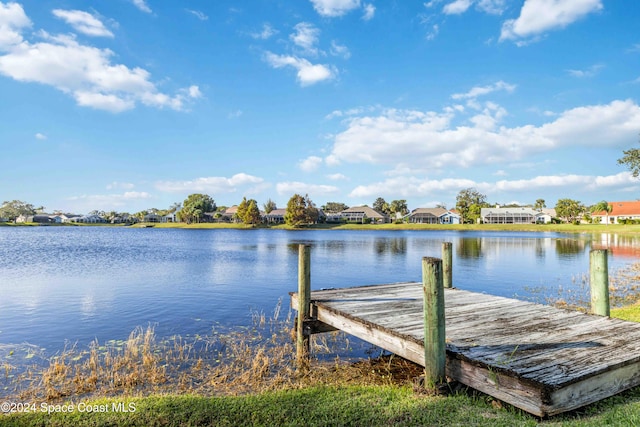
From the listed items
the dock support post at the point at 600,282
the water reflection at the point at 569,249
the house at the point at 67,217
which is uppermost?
the house at the point at 67,217

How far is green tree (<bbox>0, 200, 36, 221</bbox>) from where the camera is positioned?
140750 millimetres

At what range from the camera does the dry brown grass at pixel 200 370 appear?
23.3 ft

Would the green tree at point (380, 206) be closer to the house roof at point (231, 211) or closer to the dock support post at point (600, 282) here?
the house roof at point (231, 211)

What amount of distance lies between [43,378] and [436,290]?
300 inches

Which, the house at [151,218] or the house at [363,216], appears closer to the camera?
the house at [363,216]

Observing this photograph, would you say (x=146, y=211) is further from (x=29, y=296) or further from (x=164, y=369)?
(x=164, y=369)

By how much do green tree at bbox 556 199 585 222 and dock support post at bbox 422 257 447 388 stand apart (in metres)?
116

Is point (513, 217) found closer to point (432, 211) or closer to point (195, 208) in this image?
point (432, 211)

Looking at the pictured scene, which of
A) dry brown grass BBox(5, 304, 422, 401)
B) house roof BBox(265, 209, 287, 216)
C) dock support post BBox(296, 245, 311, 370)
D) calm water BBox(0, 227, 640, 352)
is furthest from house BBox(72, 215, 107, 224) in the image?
dock support post BBox(296, 245, 311, 370)

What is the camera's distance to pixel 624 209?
4203 inches

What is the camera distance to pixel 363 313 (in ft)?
24.8

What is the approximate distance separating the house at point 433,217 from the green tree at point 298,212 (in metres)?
35.1

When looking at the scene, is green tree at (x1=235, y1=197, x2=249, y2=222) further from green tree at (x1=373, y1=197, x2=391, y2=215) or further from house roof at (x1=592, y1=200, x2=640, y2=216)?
house roof at (x1=592, y1=200, x2=640, y2=216)

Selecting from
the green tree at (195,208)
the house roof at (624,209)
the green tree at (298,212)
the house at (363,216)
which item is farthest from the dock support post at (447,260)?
the green tree at (195,208)
